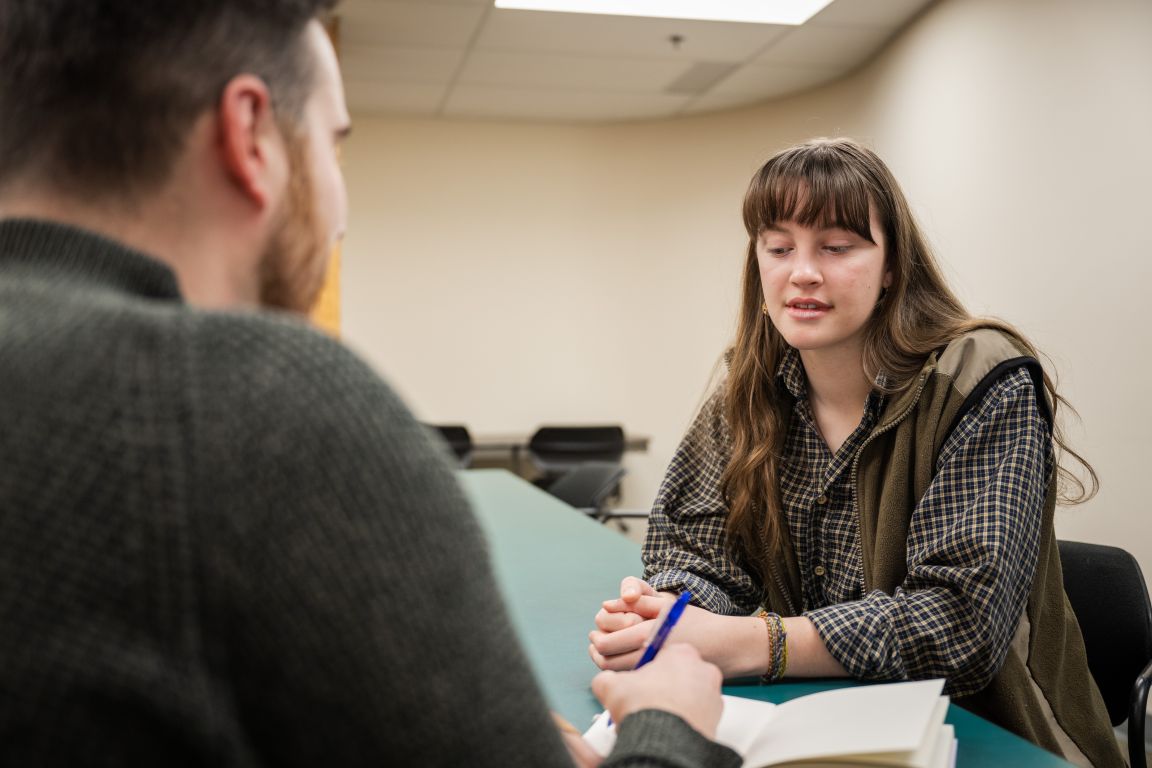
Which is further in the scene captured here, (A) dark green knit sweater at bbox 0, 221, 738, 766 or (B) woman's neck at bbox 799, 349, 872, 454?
(B) woman's neck at bbox 799, 349, 872, 454

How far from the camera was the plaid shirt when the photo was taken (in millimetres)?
1269

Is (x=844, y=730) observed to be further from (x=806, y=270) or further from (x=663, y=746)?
(x=806, y=270)

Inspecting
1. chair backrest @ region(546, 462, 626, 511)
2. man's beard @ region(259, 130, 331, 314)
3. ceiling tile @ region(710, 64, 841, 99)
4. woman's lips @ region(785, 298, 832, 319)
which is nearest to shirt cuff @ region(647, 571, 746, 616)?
woman's lips @ region(785, 298, 832, 319)

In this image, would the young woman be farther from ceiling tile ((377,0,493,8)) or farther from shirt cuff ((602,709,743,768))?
ceiling tile ((377,0,493,8))

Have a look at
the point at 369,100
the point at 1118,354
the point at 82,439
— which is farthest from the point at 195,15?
the point at 369,100

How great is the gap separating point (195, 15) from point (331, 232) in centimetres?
18

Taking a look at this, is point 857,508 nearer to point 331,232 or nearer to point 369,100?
point 331,232

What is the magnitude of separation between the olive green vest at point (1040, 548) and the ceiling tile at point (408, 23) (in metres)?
3.66

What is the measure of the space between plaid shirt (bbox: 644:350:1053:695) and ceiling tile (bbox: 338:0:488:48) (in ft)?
11.4

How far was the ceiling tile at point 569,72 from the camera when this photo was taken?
17.5 ft

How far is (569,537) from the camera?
2275 mm

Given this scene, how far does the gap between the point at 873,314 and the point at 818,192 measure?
225 mm

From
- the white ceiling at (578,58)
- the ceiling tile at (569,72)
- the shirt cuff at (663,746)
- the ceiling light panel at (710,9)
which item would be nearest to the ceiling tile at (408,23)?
the white ceiling at (578,58)

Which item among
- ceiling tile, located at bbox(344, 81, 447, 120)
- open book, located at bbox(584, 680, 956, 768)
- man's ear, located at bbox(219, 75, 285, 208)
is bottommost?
open book, located at bbox(584, 680, 956, 768)
